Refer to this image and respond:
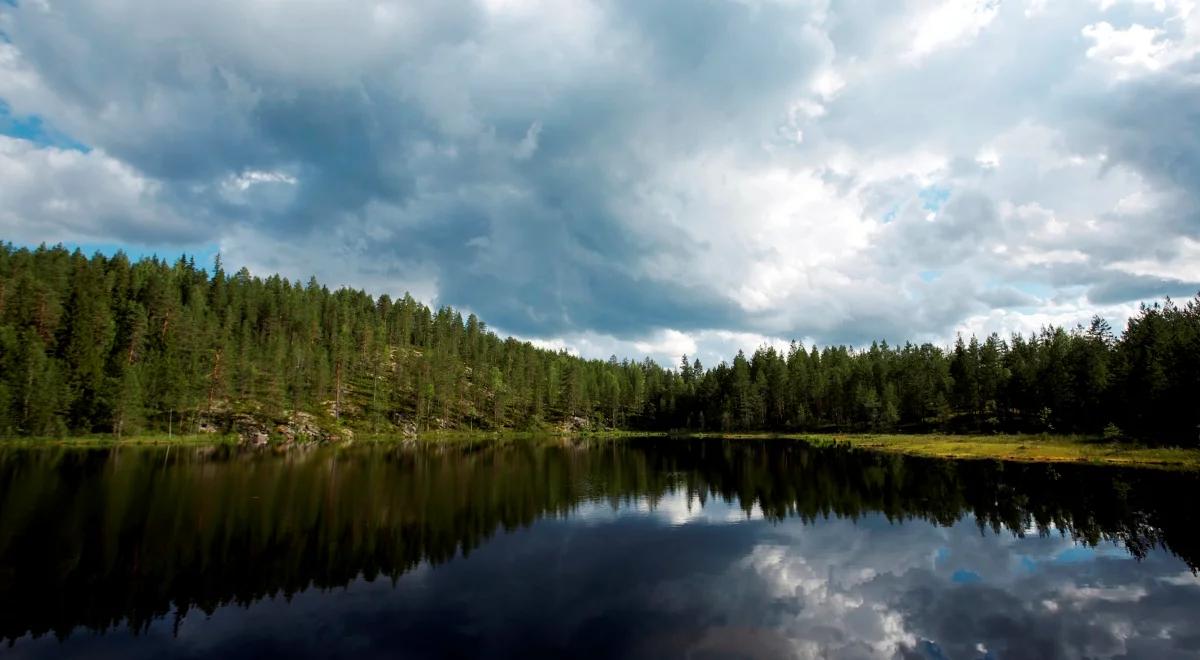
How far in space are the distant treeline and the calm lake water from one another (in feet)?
141

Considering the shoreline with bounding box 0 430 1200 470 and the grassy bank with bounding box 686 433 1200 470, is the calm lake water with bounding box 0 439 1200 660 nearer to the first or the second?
the grassy bank with bounding box 686 433 1200 470

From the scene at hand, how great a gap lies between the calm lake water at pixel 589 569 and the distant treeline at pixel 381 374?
42.9m

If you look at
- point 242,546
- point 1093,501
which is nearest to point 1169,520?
point 1093,501

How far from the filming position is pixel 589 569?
29203 mm

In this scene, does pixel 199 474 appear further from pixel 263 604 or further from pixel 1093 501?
pixel 1093 501

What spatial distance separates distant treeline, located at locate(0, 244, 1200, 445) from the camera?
288 ft

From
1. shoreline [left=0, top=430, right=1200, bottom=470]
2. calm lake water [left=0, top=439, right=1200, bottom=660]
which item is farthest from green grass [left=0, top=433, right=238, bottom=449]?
calm lake water [left=0, top=439, right=1200, bottom=660]

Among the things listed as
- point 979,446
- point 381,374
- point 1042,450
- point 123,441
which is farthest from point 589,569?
point 381,374

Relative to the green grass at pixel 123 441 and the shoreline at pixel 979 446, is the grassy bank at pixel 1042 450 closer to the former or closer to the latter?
the shoreline at pixel 979 446

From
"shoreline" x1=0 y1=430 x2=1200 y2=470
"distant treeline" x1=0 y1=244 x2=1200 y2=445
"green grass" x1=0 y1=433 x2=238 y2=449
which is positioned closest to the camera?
"shoreline" x1=0 y1=430 x2=1200 y2=470

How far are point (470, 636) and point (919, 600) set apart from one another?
1917cm

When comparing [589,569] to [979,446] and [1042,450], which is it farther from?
[979,446]

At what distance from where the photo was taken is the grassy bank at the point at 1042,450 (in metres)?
65.6

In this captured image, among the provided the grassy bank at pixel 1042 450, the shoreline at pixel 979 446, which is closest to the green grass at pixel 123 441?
the shoreline at pixel 979 446
